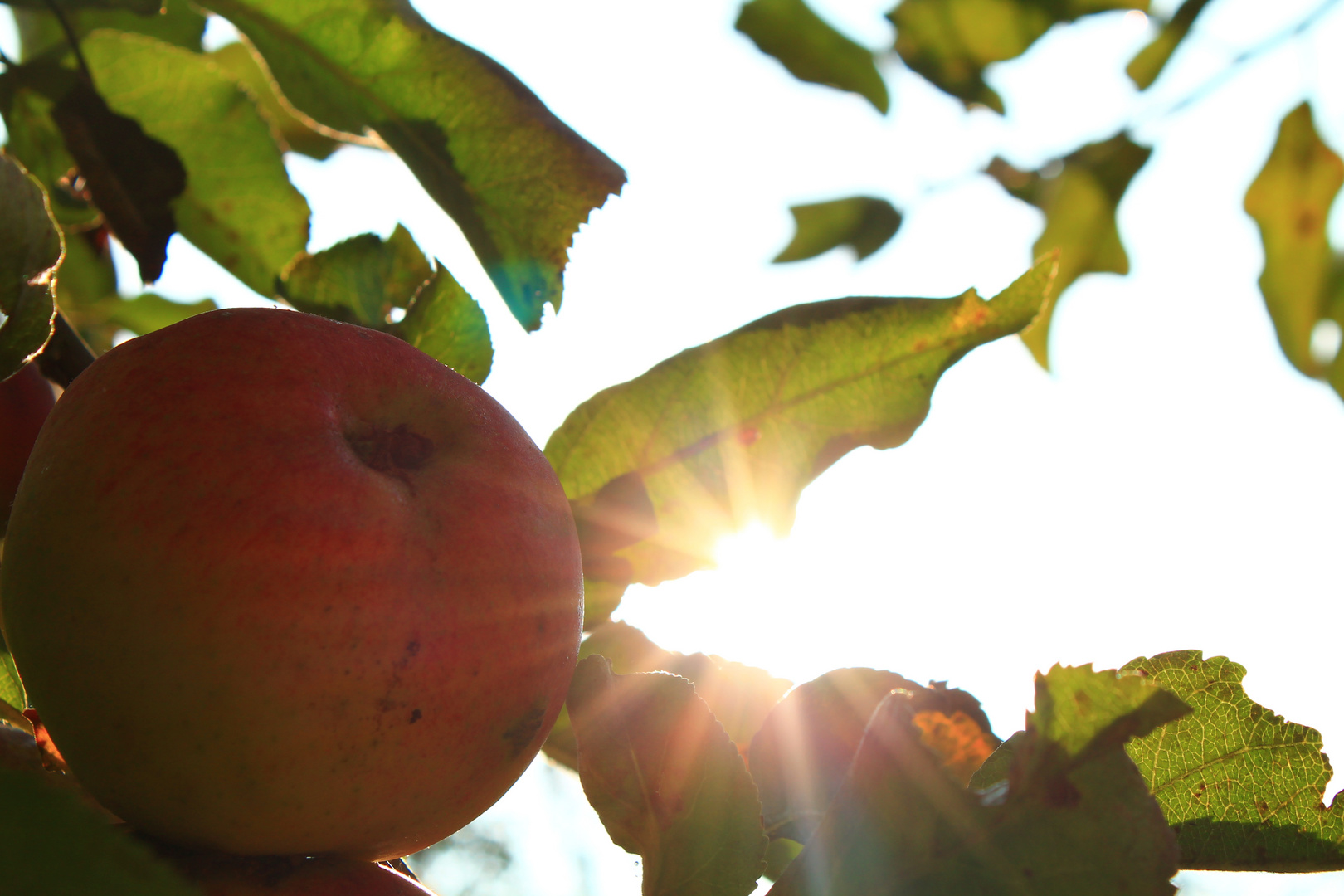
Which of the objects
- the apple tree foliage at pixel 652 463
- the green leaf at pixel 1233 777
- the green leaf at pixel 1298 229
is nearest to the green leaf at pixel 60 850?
the apple tree foliage at pixel 652 463

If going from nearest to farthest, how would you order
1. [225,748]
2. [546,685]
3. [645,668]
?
[225,748], [546,685], [645,668]

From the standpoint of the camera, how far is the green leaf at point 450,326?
3.66ft

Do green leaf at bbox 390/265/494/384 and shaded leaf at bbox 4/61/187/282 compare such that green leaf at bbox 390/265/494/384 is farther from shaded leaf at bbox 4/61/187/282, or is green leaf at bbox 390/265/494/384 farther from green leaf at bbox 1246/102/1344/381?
green leaf at bbox 1246/102/1344/381

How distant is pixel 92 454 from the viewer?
660 mm

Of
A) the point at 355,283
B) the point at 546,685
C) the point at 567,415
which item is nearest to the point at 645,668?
the point at 567,415

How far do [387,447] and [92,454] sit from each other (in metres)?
0.20

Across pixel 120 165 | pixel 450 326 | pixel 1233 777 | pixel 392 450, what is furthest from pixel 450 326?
pixel 1233 777

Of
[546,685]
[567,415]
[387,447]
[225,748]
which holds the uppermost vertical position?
[567,415]

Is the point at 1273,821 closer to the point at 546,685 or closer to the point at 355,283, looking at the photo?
the point at 546,685

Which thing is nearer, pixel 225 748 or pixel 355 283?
pixel 225 748

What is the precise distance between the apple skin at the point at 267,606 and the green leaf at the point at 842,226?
5.63 ft

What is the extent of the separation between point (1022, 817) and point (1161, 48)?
1.87 meters

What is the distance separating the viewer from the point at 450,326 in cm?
112

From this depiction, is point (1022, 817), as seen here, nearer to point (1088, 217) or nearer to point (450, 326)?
point (450, 326)
